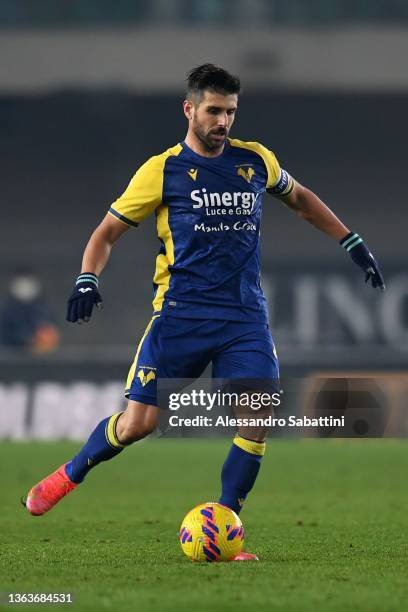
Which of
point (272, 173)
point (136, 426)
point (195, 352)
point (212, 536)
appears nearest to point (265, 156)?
point (272, 173)

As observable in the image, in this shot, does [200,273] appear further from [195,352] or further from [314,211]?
[314,211]

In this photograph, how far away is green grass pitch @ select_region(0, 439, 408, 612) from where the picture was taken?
478cm

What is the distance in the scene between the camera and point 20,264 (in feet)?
81.4


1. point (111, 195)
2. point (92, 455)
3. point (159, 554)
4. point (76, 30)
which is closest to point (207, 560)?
point (159, 554)

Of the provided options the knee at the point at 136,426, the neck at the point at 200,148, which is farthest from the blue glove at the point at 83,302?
the neck at the point at 200,148

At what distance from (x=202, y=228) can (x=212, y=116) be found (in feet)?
1.63

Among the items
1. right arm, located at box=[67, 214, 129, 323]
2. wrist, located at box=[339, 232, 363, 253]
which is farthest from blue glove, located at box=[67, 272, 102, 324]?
wrist, located at box=[339, 232, 363, 253]

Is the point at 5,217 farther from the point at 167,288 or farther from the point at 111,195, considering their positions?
the point at 167,288

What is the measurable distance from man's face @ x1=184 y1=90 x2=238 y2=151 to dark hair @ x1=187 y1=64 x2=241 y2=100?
Result: 0.07 ft

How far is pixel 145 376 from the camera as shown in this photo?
6.13 meters

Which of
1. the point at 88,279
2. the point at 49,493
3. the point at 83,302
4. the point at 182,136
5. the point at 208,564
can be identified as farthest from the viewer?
the point at 182,136

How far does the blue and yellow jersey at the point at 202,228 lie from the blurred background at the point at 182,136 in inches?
468

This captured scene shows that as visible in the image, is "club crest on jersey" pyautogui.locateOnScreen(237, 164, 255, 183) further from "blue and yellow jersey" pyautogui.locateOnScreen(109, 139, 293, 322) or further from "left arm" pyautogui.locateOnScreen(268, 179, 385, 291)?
"left arm" pyautogui.locateOnScreen(268, 179, 385, 291)

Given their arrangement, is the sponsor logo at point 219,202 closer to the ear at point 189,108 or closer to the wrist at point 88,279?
the ear at point 189,108
